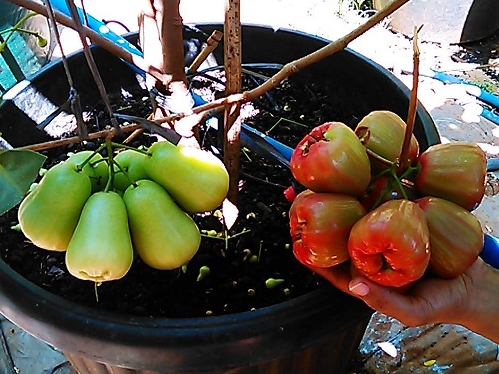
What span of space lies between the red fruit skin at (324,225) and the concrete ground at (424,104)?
1.28ft

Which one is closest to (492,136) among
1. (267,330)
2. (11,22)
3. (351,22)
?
(351,22)

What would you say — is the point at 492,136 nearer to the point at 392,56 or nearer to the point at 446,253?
the point at 392,56

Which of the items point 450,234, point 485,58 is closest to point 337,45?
point 450,234

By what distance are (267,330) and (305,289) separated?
0.55 feet

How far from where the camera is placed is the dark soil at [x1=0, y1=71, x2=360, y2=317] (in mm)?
778

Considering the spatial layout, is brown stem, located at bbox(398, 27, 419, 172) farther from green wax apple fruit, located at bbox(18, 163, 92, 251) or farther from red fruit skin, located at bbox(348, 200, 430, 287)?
green wax apple fruit, located at bbox(18, 163, 92, 251)

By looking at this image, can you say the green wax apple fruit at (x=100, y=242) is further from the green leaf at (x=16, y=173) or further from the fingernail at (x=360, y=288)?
the fingernail at (x=360, y=288)

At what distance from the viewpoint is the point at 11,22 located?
4.71 ft

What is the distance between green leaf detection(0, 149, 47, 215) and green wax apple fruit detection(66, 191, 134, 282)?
0.06m

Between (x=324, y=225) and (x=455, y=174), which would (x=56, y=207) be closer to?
(x=324, y=225)

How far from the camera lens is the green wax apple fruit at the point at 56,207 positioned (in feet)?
2.03

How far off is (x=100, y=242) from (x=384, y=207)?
11.2 inches

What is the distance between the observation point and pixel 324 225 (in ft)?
2.02

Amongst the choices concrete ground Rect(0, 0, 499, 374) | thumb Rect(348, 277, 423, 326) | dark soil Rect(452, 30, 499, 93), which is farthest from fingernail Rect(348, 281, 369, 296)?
dark soil Rect(452, 30, 499, 93)
